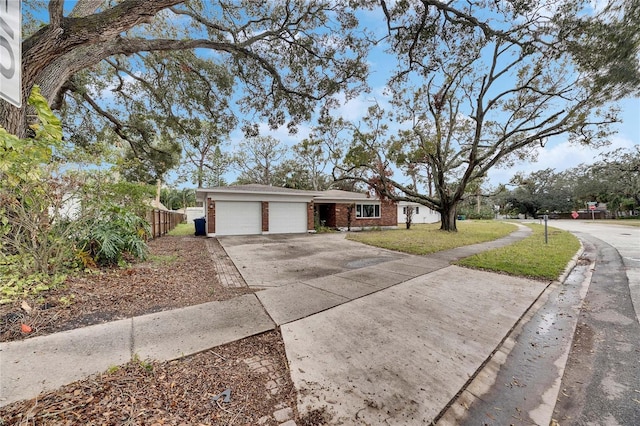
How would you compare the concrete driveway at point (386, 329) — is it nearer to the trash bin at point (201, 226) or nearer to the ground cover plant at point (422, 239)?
the ground cover plant at point (422, 239)

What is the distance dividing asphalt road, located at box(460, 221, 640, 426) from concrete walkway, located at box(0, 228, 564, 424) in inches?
9.7

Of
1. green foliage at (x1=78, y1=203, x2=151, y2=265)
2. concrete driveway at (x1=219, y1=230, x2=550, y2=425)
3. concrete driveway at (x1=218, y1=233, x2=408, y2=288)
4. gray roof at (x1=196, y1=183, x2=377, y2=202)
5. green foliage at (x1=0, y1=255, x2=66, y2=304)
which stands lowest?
concrete driveway at (x1=219, y1=230, x2=550, y2=425)

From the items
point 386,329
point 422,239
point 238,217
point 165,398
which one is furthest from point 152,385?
point 238,217

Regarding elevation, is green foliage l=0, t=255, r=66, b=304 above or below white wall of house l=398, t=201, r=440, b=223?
below

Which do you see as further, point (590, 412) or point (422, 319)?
point (422, 319)

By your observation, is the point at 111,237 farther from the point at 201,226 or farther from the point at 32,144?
the point at 201,226

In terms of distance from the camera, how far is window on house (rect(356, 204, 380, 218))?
19781mm

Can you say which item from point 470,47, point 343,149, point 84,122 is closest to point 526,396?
point 470,47

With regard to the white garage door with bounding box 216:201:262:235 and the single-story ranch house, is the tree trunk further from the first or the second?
the white garage door with bounding box 216:201:262:235

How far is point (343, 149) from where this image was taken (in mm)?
19016

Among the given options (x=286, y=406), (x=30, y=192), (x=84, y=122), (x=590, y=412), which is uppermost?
(x=84, y=122)

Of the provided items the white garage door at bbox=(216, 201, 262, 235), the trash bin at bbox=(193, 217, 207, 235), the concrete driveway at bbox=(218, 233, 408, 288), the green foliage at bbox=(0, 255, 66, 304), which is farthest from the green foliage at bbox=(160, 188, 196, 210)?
the green foliage at bbox=(0, 255, 66, 304)

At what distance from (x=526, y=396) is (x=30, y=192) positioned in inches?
271

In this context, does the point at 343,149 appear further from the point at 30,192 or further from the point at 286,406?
the point at 286,406
